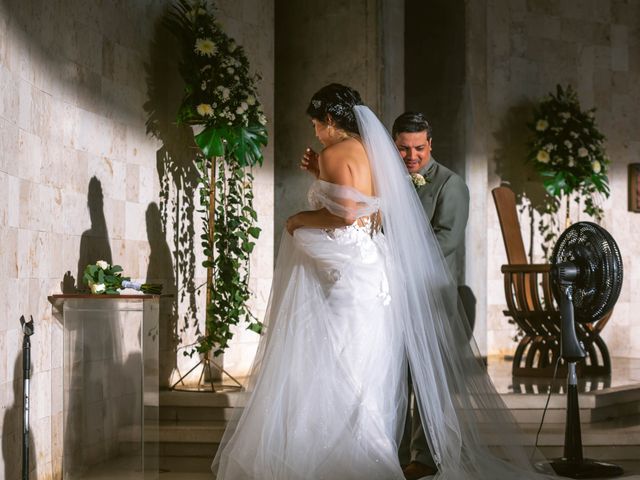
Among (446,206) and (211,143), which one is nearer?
(446,206)

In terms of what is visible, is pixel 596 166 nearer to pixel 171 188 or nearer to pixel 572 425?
pixel 171 188

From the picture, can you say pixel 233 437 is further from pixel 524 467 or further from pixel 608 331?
pixel 608 331

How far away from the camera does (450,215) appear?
453cm

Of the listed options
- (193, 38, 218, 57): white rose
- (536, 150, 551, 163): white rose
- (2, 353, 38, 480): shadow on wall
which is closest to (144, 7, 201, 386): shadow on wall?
(193, 38, 218, 57): white rose

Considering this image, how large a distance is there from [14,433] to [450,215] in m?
2.31

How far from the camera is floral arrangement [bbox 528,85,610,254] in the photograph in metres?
8.66

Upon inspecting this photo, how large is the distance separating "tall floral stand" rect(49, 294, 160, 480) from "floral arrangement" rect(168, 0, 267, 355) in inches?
55.3

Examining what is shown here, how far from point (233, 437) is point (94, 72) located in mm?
2526

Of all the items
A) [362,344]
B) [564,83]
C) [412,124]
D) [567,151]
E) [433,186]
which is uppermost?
[564,83]

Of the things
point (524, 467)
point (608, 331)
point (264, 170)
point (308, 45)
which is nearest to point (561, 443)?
point (524, 467)

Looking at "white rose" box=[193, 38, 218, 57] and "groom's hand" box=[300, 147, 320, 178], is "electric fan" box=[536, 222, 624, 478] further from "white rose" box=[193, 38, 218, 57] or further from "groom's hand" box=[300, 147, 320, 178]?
"white rose" box=[193, 38, 218, 57]

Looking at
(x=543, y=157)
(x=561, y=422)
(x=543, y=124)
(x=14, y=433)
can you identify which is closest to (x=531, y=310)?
(x=561, y=422)

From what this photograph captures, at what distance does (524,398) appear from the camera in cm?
573

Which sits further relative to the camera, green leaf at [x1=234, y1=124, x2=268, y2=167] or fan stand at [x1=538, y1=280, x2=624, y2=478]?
green leaf at [x1=234, y1=124, x2=268, y2=167]
